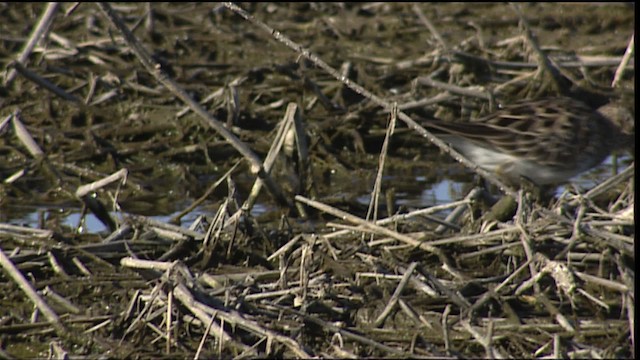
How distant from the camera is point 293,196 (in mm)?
7570

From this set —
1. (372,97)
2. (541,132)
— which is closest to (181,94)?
(372,97)

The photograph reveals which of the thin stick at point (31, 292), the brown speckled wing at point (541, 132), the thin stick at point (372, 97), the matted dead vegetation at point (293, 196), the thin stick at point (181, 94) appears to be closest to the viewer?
the matted dead vegetation at point (293, 196)

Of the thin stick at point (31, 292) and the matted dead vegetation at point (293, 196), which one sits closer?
the matted dead vegetation at point (293, 196)

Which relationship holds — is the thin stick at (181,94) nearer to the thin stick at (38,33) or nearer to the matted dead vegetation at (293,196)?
the matted dead vegetation at (293,196)

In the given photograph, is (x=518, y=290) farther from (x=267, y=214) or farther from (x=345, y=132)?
(x=345, y=132)

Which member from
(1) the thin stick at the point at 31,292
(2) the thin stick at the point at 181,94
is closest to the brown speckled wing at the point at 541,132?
(2) the thin stick at the point at 181,94

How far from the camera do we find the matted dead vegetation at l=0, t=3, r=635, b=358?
535 cm

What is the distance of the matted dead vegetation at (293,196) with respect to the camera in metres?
5.35

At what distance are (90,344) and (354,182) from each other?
3.24 meters

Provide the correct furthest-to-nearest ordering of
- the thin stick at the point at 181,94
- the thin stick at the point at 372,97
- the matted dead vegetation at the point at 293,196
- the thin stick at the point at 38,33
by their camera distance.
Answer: the thin stick at the point at 38,33 < the thin stick at the point at 181,94 < the thin stick at the point at 372,97 < the matted dead vegetation at the point at 293,196

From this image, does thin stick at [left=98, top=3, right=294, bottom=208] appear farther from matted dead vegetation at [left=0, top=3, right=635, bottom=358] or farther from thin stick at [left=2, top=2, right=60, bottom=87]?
thin stick at [left=2, top=2, right=60, bottom=87]

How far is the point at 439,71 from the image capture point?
9414mm

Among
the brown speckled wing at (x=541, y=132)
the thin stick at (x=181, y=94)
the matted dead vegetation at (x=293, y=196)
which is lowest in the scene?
the matted dead vegetation at (x=293, y=196)

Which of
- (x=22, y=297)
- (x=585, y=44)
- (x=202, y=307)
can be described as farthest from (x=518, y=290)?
(x=585, y=44)
